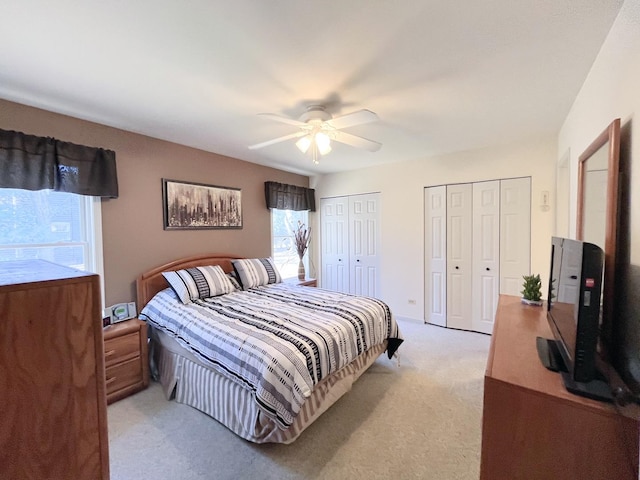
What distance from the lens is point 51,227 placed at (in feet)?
7.97

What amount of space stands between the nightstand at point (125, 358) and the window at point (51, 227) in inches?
27.2

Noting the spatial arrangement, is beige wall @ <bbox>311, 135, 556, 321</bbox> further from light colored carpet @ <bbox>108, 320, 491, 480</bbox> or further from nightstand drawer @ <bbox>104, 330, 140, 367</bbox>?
nightstand drawer @ <bbox>104, 330, 140, 367</bbox>

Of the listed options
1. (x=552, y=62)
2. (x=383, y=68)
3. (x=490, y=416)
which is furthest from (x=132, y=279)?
(x=552, y=62)

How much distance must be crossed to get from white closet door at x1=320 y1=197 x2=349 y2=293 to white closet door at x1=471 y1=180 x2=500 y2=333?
1.95 metres

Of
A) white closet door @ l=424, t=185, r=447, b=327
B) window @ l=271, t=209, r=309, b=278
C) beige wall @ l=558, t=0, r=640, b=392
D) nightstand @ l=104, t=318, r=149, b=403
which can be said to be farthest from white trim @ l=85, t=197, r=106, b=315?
white closet door @ l=424, t=185, r=447, b=327

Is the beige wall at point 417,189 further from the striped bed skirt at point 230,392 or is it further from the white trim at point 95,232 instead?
the white trim at point 95,232

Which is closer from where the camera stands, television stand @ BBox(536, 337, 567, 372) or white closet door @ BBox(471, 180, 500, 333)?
television stand @ BBox(536, 337, 567, 372)

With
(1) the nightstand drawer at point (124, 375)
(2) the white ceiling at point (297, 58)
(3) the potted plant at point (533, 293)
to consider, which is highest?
(2) the white ceiling at point (297, 58)

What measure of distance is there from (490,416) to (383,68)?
1914mm

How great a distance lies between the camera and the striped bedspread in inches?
66.7

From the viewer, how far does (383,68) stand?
5.76 ft

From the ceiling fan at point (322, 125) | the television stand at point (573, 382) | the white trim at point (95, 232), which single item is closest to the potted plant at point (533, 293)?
the television stand at point (573, 382)

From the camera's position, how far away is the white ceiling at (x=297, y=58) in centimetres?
132

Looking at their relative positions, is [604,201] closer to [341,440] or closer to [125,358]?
[341,440]
